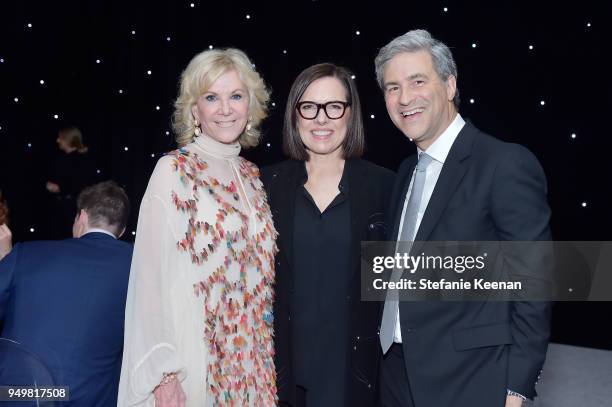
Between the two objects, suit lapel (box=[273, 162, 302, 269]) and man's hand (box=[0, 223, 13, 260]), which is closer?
suit lapel (box=[273, 162, 302, 269])

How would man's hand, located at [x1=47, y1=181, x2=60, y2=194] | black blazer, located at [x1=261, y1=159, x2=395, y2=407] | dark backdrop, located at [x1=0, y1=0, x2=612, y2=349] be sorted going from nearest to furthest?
black blazer, located at [x1=261, y1=159, x2=395, y2=407]
dark backdrop, located at [x1=0, y1=0, x2=612, y2=349]
man's hand, located at [x1=47, y1=181, x2=60, y2=194]

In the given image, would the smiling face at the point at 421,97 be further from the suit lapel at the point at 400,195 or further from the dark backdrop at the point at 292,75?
the dark backdrop at the point at 292,75

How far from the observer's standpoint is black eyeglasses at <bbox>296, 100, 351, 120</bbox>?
2123mm

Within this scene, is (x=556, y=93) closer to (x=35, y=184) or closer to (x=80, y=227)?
(x=80, y=227)

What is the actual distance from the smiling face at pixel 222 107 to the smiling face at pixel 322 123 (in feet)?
0.74

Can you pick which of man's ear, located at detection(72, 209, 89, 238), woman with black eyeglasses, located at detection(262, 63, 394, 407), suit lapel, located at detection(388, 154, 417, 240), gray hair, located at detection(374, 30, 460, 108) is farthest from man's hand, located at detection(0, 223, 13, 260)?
gray hair, located at detection(374, 30, 460, 108)

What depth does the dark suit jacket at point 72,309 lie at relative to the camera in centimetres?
201

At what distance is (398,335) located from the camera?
1.82 metres

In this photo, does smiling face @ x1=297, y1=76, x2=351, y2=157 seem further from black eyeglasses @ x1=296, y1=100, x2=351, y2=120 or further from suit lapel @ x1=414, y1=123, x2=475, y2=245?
suit lapel @ x1=414, y1=123, x2=475, y2=245

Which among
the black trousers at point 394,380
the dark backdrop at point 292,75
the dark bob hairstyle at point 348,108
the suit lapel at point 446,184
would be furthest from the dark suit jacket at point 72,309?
the dark backdrop at point 292,75

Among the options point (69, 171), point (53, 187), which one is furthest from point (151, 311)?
point (53, 187)

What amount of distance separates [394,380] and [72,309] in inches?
39.2

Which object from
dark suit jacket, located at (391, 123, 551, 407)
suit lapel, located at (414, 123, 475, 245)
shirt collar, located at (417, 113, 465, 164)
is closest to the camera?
dark suit jacket, located at (391, 123, 551, 407)

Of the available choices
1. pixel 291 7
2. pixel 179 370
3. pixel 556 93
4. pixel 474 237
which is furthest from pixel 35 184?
pixel 474 237
